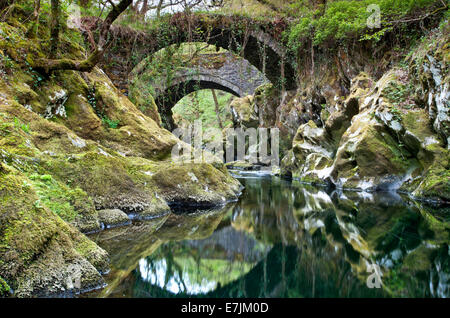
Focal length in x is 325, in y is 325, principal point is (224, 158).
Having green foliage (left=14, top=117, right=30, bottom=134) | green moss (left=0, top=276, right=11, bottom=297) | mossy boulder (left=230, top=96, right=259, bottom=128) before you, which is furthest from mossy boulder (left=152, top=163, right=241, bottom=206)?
mossy boulder (left=230, top=96, right=259, bottom=128)

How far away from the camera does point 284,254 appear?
336cm

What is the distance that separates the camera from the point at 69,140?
509 centimetres

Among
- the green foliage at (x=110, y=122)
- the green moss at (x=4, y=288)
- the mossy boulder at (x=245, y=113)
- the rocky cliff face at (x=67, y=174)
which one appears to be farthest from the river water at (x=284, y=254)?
the mossy boulder at (x=245, y=113)

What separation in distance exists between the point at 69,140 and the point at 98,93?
114 inches

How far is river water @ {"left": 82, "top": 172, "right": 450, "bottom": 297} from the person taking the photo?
8.10 ft

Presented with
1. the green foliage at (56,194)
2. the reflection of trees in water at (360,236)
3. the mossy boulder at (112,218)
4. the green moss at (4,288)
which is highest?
the green foliage at (56,194)

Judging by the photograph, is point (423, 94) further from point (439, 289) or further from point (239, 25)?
point (239, 25)

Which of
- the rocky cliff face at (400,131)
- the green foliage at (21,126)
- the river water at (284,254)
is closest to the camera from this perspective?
the river water at (284,254)

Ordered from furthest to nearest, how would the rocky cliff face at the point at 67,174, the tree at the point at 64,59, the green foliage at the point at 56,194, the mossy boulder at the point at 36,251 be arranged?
the tree at the point at 64,59
the green foliage at the point at 56,194
the rocky cliff face at the point at 67,174
the mossy boulder at the point at 36,251

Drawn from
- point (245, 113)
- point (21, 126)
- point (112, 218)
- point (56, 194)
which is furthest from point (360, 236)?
point (245, 113)

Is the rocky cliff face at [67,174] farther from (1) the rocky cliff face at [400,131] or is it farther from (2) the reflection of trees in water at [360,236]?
(1) the rocky cliff face at [400,131]

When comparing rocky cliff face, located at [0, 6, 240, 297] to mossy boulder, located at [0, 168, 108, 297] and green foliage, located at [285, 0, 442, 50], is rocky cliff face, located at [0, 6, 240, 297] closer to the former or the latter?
mossy boulder, located at [0, 168, 108, 297]

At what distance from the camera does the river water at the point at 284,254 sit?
2469 millimetres
